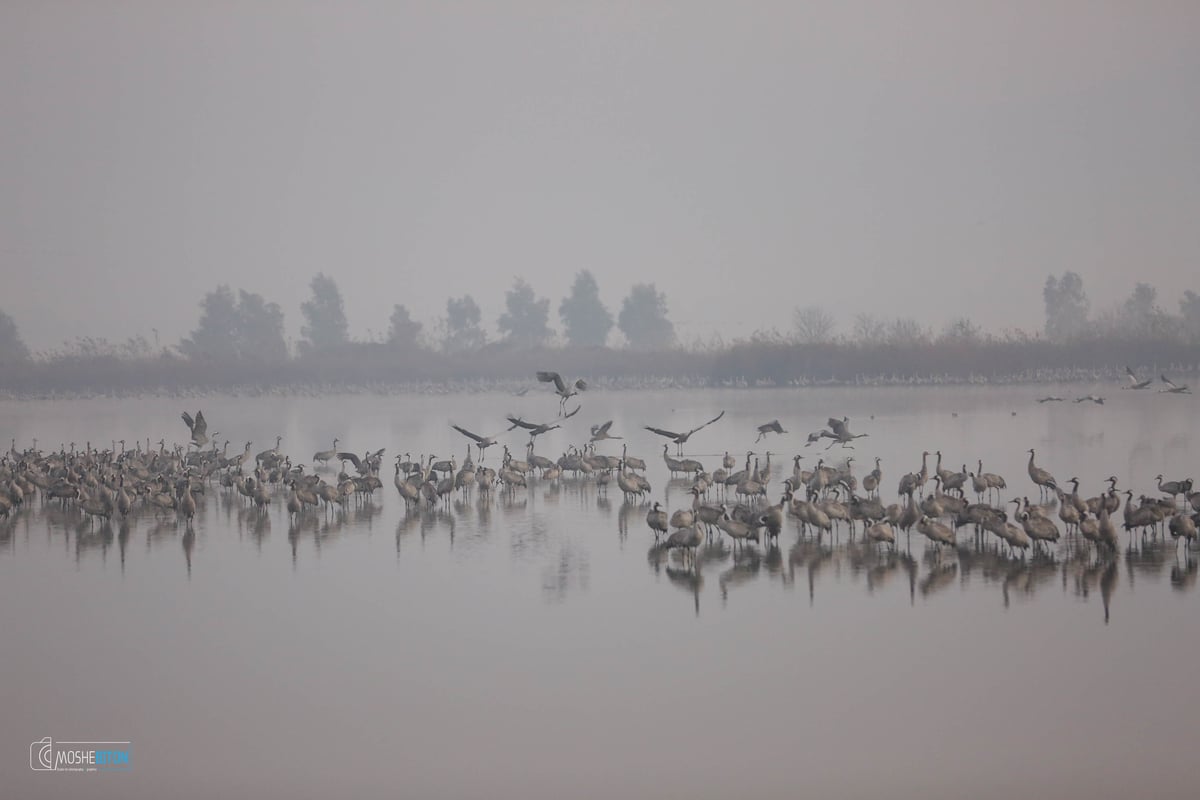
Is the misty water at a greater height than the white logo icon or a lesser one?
greater

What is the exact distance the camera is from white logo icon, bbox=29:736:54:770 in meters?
6.35

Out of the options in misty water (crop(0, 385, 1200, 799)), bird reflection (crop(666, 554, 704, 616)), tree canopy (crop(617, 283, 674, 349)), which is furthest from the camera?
tree canopy (crop(617, 283, 674, 349))

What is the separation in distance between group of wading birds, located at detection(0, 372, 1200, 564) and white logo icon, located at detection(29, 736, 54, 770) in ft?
15.6

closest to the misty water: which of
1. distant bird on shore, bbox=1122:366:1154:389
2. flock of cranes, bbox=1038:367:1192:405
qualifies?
flock of cranes, bbox=1038:367:1192:405

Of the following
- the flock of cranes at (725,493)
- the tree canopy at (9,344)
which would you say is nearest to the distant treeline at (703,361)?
the tree canopy at (9,344)

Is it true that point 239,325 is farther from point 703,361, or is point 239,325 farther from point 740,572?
point 740,572

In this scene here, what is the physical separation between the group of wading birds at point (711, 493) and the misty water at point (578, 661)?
0.88 feet

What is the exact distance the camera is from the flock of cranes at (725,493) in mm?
9672

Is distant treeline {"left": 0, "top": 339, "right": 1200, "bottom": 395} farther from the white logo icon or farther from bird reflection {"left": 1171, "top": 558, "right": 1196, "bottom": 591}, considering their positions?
the white logo icon

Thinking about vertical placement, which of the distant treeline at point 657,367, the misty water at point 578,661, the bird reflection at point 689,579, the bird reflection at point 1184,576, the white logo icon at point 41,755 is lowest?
the white logo icon at point 41,755

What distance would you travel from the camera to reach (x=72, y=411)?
34.6m

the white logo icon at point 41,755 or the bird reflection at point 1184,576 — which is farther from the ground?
the bird reflection at point 1184,576

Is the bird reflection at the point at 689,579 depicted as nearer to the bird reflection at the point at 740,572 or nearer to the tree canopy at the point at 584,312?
the bird reflection at the point at 740,572

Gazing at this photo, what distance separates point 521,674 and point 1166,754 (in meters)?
3.57
